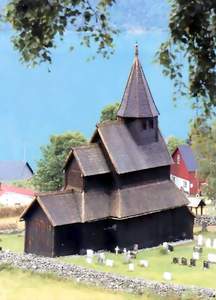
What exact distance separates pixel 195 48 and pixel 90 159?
23.9 m

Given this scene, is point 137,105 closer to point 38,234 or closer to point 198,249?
point 198,249

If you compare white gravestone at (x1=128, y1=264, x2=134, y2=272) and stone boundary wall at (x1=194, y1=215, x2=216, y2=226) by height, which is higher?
stone boundary wall at (x1=194, y1=215, x2=216, y2=226)

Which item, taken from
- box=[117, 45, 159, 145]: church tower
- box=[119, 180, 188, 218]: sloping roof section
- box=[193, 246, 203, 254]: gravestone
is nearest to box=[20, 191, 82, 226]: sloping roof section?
box=[119, 180, 188, 218]: sloping roof section

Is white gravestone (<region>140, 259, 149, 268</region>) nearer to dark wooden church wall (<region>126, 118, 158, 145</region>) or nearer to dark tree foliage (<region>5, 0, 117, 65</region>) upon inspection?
dark wooden church wall (<region>126, 118, 158, 145</region>)

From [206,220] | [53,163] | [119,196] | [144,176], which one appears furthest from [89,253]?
[53,163]

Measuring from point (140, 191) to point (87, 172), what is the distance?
289cm

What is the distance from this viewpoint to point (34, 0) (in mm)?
8594

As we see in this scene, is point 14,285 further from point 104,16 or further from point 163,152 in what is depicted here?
point 104,16

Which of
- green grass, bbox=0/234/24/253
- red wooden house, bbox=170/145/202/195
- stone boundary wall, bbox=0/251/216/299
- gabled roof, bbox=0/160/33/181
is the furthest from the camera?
gabled roof, bbox=0/160/33/181

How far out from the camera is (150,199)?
109ft

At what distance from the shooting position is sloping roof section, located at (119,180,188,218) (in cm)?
3241

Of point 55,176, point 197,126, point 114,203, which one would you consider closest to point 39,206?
point 114,203

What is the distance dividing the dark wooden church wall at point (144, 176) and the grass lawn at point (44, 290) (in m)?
7.84

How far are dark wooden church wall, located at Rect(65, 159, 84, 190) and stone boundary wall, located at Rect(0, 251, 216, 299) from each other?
444cm
